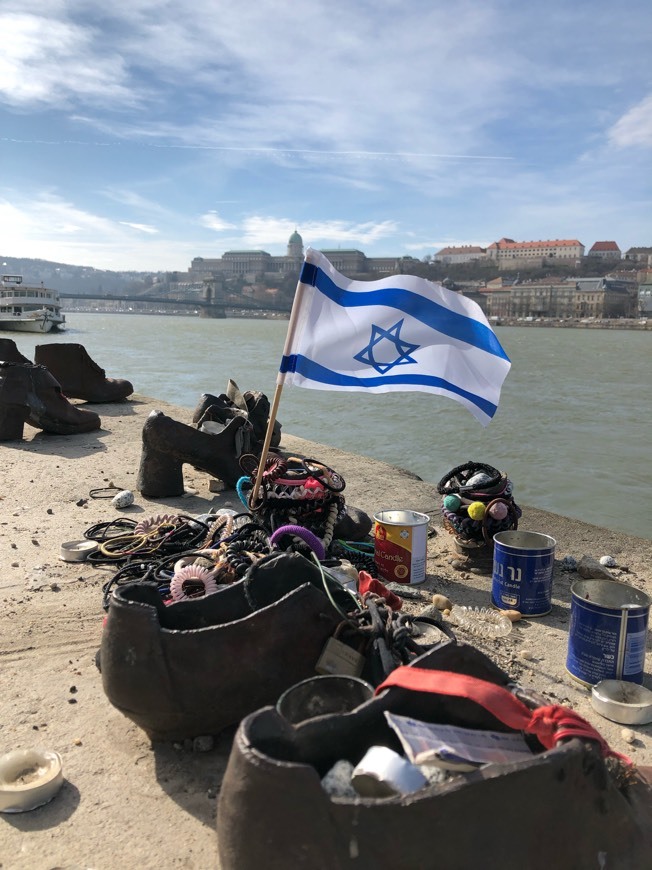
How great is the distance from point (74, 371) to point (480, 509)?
7836mm

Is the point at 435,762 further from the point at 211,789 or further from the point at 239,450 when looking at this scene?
the point at 239,450

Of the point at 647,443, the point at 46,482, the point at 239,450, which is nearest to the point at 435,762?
the point at 239,450

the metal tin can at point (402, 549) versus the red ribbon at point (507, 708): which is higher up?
the red ribbon at point (507, 708)

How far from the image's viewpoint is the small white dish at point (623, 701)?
2.51 meters

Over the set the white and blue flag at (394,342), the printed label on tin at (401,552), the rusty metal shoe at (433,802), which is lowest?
the printed label on tin at (401,552)

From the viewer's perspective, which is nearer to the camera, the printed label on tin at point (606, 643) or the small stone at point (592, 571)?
the printed label on tin at point (606, 643)

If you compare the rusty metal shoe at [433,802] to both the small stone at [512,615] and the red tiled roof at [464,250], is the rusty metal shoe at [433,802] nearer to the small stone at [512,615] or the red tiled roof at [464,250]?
the small stone at [512,615]

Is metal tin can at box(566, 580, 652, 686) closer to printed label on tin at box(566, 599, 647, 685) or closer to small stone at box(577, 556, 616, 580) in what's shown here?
printed label on tin at box(566, 599, 647, 685)

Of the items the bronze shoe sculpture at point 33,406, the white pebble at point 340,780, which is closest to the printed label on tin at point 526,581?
the white pebble at point 340,780

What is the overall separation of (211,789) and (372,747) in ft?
2.34

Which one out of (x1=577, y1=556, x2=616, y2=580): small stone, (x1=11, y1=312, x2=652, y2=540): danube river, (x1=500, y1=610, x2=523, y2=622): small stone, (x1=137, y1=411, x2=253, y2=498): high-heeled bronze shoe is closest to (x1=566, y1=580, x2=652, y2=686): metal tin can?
(x1=500, y1=610, x2=523, y2=622): small stone

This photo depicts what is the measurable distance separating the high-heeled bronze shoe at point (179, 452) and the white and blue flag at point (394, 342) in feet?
5.75

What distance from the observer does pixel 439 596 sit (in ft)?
11.5

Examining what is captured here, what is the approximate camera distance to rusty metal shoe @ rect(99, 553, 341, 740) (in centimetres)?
209
